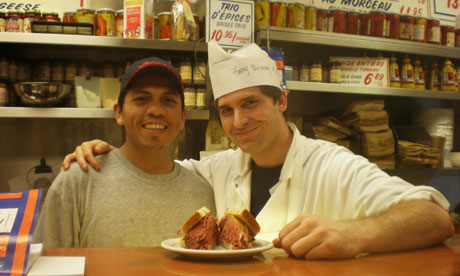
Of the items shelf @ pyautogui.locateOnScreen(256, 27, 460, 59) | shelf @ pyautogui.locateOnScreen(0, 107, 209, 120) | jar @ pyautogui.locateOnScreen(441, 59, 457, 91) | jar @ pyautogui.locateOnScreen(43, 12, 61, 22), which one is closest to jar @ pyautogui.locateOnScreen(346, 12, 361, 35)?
shelf @ pyautogui.locateOnScreen(256, 27, 460, 59)

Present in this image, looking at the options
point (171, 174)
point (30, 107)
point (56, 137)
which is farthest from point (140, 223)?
point (56, 137)

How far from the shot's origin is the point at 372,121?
3.09 meters

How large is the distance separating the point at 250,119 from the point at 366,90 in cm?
152

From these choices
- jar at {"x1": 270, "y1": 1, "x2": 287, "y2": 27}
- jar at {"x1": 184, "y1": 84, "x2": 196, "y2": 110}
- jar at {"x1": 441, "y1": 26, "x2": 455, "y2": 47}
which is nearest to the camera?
jar at {"x1": 184, "y1": 84, "x2": 196, "y2": 110}

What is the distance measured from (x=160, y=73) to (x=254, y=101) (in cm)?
42

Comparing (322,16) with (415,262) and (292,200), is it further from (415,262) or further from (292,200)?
(415,262)

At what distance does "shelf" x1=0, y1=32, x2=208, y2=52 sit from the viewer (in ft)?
7.99

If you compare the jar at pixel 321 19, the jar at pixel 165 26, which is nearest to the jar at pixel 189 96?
the jar at pixel 165 26

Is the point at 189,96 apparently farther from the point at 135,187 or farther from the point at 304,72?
the point at 135,187

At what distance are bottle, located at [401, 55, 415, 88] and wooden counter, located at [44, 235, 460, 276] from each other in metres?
2.44

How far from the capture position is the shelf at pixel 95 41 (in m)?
2.44

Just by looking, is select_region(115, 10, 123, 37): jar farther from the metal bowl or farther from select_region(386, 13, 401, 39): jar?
select_region(386, 13, 401, 39): jar

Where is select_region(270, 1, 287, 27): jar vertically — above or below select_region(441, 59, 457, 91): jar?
above

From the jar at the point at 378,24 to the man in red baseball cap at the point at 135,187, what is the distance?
2.01 meters
